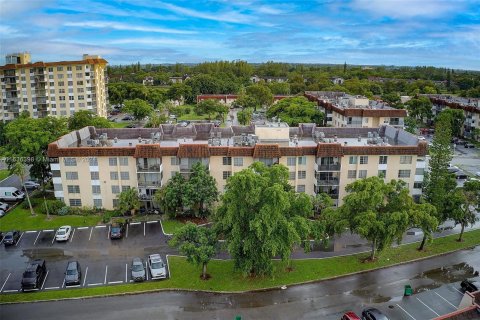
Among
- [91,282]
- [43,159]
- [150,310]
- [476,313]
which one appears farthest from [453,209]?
[43,159]

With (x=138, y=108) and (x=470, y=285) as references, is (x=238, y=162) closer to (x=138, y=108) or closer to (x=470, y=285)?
(x=470, y=285)

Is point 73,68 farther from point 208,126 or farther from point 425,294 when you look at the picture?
point 425,294

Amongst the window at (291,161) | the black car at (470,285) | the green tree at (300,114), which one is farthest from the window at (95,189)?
the green tree at (300,114)

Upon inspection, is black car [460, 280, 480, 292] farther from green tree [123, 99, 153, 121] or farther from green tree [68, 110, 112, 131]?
green tree [123, 99, 153, 121]

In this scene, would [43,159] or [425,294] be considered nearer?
[425,294]

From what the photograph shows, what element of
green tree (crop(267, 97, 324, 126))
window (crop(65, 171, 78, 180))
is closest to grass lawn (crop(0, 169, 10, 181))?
window (crop(65, 171, 78, 180))

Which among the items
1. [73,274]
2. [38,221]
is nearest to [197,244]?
[73,274]
